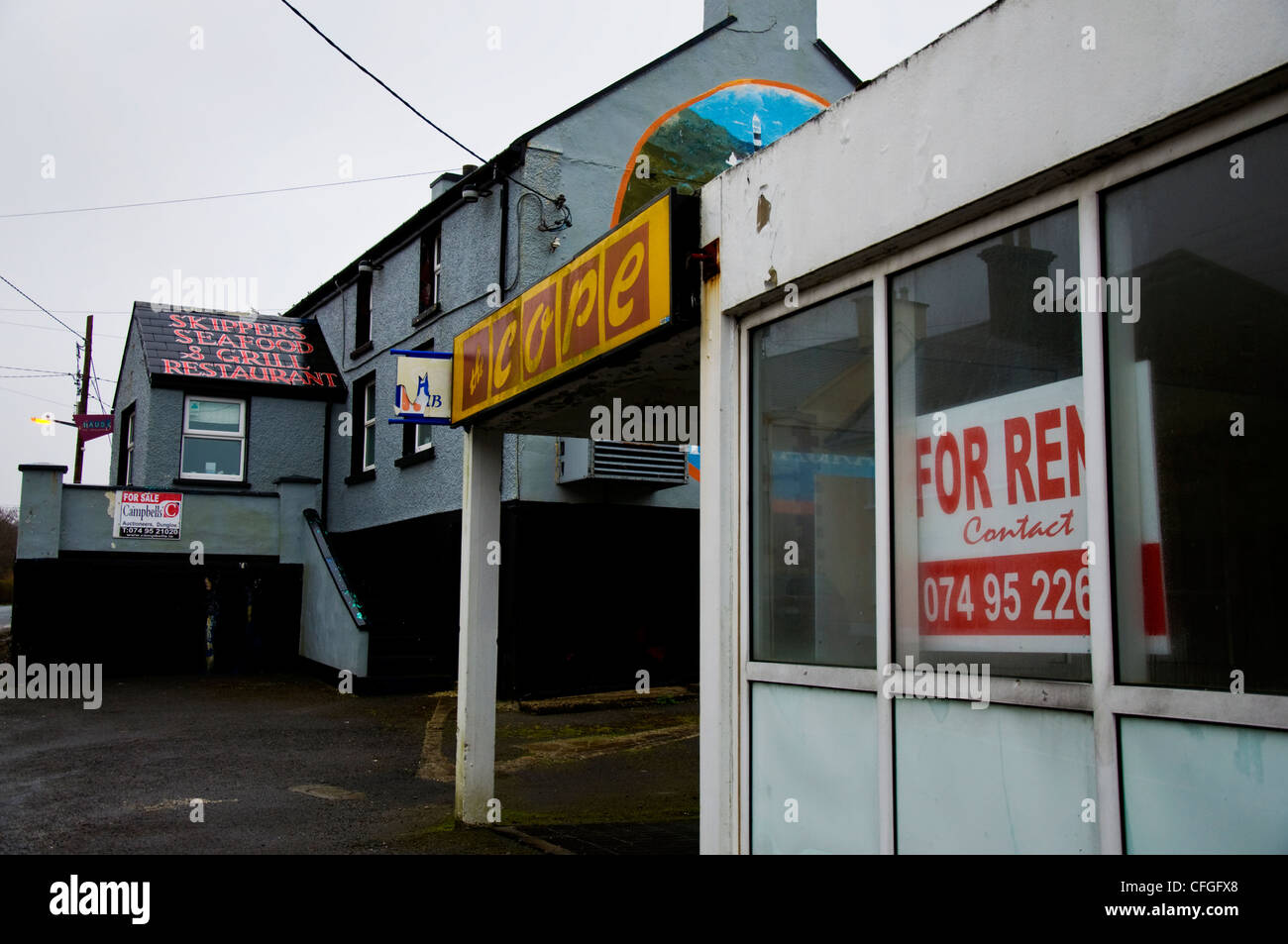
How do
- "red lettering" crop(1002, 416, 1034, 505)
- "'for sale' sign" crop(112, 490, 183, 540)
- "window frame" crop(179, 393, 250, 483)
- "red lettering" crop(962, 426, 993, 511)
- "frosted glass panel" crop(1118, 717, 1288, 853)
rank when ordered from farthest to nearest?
"window frame" crop(179, 393, 250, 483) < "'for sale' sign" crop(112, 490, 183, 540) < "red lettering" crop(962, 426, 993, 511) < "red lettering" crop(1002, 416, 1034, 505) < "frosted glass panel" crop(1118, 717, 1288, 853)

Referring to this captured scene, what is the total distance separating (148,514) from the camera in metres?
17.7

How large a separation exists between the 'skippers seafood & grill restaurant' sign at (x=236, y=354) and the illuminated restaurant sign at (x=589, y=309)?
12.8 m

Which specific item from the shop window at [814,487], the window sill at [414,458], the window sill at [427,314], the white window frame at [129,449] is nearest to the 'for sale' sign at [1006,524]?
the shop window at [814,487]

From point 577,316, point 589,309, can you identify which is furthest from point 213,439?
point 589,309

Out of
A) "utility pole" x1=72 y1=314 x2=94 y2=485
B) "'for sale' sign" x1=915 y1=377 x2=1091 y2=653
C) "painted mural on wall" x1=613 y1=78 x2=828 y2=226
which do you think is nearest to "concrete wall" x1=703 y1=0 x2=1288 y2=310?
"'for sale' sign" x1=915 y1=377 x2=1091 y2=653

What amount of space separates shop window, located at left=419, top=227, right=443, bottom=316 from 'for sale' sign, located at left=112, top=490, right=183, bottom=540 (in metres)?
5.20

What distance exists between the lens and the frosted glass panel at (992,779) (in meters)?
3.32

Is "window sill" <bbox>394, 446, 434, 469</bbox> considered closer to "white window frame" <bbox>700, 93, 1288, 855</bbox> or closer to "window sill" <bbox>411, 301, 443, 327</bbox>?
"window sill" <bbox>411, 301, 443, 327</bbox>

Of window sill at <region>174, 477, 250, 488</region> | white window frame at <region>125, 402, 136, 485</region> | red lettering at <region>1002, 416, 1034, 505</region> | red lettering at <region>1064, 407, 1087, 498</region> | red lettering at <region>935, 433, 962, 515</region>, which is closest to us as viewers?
red lettering at <region>1064, 407, 1087, 498</region>

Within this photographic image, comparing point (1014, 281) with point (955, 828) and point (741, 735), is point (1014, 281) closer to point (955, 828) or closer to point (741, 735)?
point (955, 828)

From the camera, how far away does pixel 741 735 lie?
4.95m

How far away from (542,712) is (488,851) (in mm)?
6331

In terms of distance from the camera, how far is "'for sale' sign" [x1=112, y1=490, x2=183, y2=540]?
17.5 m

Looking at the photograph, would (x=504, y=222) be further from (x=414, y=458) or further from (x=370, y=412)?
(x=370, y=412)
